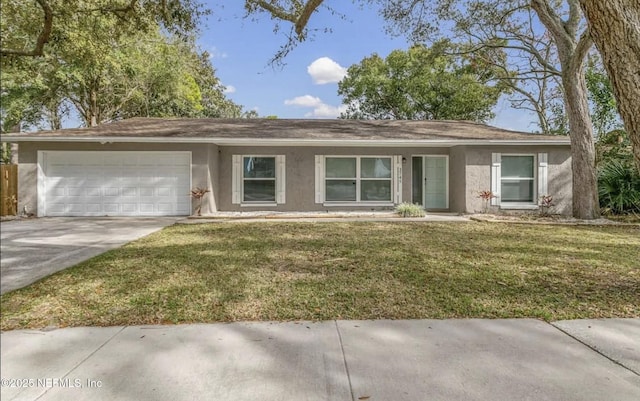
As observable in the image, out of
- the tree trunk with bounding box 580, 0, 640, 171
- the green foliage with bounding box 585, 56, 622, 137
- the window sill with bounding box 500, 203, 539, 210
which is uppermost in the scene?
the green foliage with bounding box 585, 56, 622, 137

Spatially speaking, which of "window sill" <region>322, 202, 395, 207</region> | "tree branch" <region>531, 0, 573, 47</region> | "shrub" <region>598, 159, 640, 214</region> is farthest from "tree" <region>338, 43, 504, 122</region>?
"window sill" <region>322, 202, 395, 207</region>

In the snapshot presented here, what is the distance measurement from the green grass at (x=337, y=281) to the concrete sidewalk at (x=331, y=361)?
28 centimetres

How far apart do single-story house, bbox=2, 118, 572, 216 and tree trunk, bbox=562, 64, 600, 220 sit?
0.97 metres

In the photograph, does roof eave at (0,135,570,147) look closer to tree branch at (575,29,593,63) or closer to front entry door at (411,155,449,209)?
front entry door at (411,155,449,209)

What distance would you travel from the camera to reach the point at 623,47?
2.79 m

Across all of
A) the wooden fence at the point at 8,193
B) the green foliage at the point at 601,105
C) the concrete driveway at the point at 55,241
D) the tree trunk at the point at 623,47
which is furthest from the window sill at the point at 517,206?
the wooden fence at the point at 8,193

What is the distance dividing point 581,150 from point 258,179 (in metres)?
9.85

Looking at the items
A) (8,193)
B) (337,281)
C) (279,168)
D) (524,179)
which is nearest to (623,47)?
(337,281)

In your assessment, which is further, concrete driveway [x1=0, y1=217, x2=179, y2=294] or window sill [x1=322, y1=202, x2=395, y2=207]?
window sill [x1=322, y1=202, x2=395, y2=207]

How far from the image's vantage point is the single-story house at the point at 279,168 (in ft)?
36.6

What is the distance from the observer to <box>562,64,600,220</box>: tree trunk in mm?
10188

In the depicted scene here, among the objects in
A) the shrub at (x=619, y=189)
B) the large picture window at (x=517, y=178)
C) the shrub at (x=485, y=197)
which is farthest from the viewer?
the large picture window at (x=517, y=178)

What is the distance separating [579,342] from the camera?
9.19 feet

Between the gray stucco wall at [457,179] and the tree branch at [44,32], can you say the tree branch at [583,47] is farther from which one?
the tree branch at [44,32]
